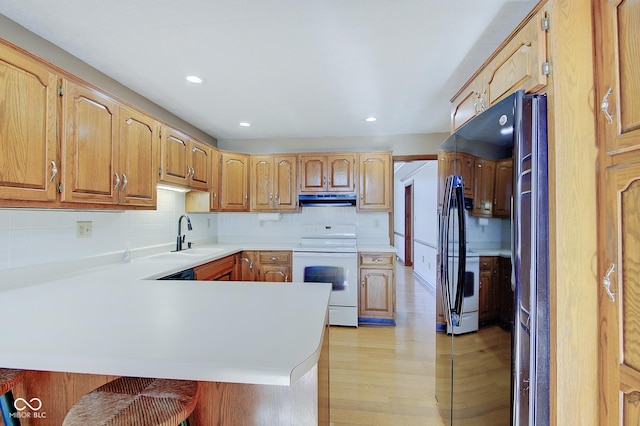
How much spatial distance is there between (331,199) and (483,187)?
234cm

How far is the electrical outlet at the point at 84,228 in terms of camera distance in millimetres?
1996

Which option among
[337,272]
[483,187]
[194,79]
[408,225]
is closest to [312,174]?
[337,272]

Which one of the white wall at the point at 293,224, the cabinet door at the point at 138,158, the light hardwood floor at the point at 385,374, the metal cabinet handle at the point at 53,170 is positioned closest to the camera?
the metal cabinet handle at the point at 53,170

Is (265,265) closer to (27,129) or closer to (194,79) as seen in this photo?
(194,79)

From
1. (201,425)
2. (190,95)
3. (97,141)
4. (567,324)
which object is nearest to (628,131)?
(567,324)

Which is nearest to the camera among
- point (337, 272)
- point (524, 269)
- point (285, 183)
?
point (524, 269)

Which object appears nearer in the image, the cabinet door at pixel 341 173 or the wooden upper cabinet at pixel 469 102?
the wooden upper cabinet at pixel 469 102

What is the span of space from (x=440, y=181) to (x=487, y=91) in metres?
0.54

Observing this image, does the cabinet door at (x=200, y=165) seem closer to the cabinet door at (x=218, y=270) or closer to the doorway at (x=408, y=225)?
the cabinet door at (x=218, y=270)

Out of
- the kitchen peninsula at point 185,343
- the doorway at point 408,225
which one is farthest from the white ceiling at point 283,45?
the doorway at point 408,225

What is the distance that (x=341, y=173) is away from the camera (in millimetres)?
3557

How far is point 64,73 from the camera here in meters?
1.52

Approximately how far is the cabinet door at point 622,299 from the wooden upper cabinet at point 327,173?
105 inches

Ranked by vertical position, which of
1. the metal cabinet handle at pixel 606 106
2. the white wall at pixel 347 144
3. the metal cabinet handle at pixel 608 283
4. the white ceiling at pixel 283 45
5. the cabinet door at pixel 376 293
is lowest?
the cabinet door at pixel 376 293
